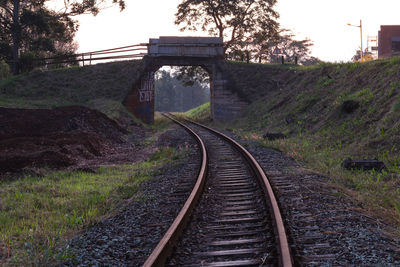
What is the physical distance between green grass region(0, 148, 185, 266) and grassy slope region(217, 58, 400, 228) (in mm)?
4796

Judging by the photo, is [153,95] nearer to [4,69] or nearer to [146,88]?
[146,88]

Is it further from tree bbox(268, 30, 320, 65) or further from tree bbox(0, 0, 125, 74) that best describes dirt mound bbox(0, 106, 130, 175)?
tree bbox(268, 30, 320, 65)

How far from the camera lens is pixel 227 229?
203 inches

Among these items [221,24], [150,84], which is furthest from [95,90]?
[221,24]

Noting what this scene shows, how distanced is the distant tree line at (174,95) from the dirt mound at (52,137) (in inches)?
3875

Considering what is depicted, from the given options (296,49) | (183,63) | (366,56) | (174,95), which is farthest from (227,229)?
(174,95)

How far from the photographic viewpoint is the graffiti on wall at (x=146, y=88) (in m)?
30.3

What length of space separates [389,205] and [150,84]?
87.5 ft

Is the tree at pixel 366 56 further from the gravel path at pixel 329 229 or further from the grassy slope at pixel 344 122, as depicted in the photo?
the gravel path at pixel 329 229

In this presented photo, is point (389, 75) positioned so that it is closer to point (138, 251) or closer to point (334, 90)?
point (334, 90)

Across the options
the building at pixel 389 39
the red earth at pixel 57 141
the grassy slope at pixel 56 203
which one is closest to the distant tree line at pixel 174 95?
the building at pixel 389 39

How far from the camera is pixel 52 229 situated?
5.39 m

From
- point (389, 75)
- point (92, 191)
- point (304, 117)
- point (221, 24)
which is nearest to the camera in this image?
point (92, 191)

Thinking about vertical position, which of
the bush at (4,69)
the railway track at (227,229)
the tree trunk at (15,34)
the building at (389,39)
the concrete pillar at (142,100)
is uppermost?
the building at (389,39)
